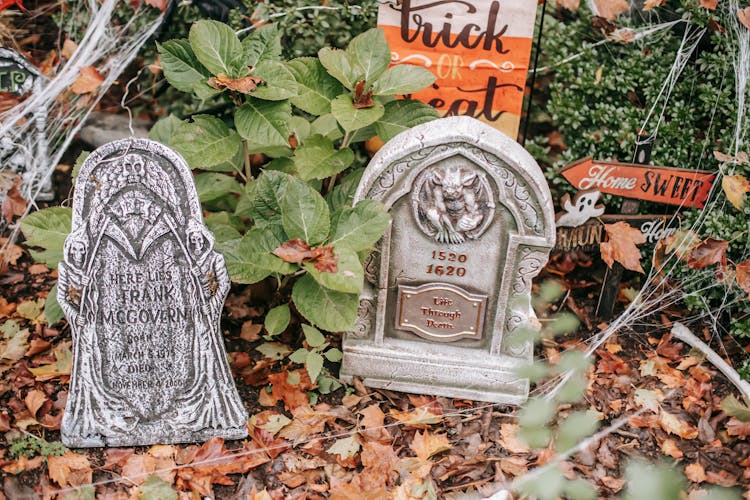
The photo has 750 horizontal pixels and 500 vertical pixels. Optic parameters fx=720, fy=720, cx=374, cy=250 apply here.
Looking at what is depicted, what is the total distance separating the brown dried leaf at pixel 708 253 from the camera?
3541mm

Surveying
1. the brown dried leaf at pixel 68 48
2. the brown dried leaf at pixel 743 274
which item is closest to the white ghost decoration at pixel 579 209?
A: the brown dried leaf at pixel 743 274

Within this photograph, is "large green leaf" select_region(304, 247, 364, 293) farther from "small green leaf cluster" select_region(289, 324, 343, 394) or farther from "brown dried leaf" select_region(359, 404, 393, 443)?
"brown dried leaf" select_region(359, 404, 393, 443)

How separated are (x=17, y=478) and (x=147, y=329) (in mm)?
800

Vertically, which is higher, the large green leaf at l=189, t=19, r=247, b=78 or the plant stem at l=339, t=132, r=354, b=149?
the large green leaf at l=189, t=19, r=247, b=78

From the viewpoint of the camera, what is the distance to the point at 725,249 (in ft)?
11.6

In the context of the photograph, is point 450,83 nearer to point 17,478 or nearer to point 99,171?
point 99,171

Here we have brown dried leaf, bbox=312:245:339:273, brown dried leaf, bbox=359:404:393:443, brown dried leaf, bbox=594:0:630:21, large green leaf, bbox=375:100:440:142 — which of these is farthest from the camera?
brown dried leaf, bbox=594:0:630:21

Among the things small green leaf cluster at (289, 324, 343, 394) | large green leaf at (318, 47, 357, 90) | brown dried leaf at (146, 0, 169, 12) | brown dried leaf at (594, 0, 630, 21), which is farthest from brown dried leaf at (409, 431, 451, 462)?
brown dried leaf at (146, 0, 169, 12)

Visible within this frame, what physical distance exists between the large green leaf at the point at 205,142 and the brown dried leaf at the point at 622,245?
194 cm

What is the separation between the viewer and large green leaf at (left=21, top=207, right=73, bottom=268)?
307cm

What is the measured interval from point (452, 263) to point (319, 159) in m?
0.76

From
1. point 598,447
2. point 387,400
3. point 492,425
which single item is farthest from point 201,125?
point 598,447

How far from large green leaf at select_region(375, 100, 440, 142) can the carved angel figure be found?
408 mm

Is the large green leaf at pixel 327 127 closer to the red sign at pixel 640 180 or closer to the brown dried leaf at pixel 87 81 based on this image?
the red sign at pixel 640 180
